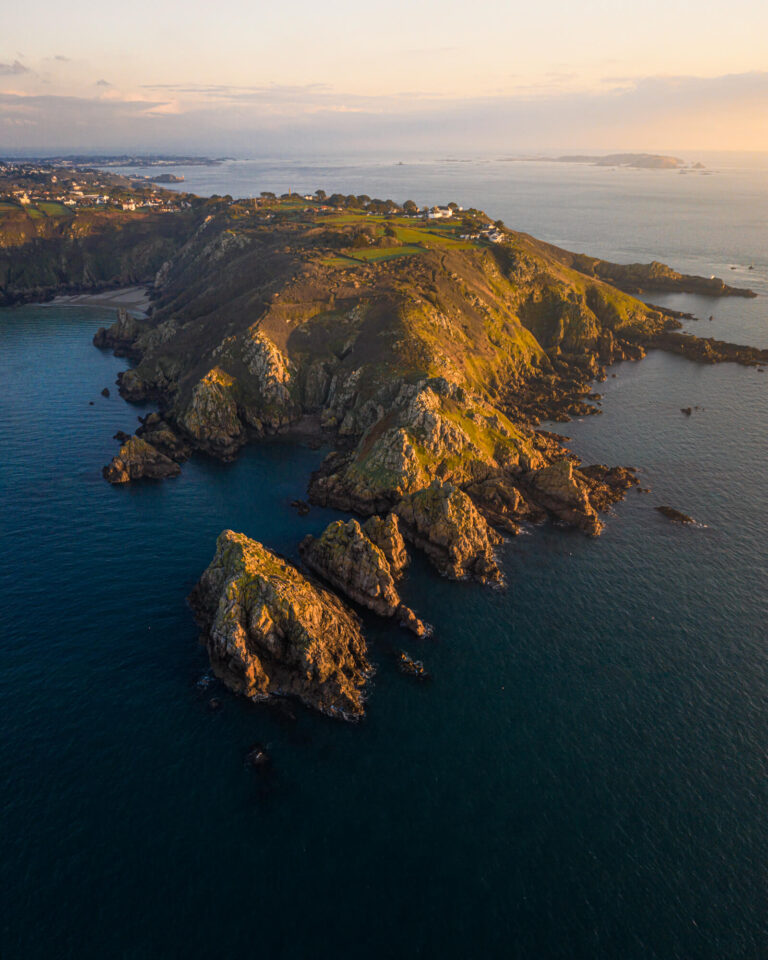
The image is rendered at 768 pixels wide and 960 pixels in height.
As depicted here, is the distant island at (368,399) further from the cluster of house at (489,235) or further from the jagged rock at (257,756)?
the jagged rock at (257,756)

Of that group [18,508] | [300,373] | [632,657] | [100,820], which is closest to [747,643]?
[632,657]

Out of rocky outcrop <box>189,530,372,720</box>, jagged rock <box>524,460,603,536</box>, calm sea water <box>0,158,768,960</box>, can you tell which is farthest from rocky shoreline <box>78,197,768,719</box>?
calm sea water <box>0,158,768,960</box>

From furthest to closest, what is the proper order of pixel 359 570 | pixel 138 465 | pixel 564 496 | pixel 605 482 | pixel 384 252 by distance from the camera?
1. pixel 384 252
2. pixel 605 482
3. pixel 138 465
4. pixel 564 496
5. pixel 359 570

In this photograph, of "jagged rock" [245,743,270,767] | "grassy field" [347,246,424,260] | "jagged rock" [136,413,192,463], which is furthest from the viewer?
"grassy field" [347,246,424,260]

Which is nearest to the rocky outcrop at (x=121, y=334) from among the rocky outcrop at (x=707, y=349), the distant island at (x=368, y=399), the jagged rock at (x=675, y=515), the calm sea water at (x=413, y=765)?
the distant island at (x=368, y=399)

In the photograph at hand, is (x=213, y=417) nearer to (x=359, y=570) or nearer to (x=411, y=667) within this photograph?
(x=359, y=570)

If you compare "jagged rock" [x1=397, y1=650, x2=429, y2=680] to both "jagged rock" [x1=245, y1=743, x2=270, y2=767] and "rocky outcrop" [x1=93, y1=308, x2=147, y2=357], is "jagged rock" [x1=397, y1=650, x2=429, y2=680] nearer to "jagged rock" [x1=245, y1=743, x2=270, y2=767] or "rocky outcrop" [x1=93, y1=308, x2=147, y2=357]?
"jagged rock" [x1=245, y1=743, x2=270, y2=767]

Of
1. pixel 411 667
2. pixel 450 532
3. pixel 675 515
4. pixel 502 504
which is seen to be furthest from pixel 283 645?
pixel 675 515
